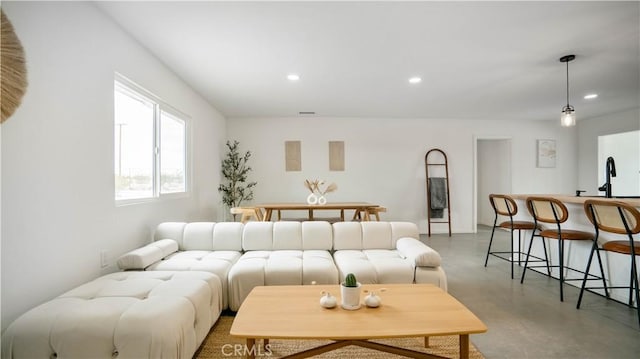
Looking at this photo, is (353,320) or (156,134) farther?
(156,134)

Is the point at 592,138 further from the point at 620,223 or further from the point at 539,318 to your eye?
the point at 539,318

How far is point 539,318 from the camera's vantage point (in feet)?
7.65

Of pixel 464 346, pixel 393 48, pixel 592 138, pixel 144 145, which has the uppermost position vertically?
pixel 393 48

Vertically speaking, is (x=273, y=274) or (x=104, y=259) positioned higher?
(x=104, y=259)

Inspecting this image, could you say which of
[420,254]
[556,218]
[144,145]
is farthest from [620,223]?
[144,145]

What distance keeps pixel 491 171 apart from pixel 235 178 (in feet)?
20.5

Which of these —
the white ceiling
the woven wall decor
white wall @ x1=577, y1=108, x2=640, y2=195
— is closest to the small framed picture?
white wall @ x1=577, y1=108, x2=640, y2=195

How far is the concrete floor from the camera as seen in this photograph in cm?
191

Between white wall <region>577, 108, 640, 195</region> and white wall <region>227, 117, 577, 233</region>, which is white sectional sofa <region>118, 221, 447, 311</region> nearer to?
white wall <region>227, 117, 577, 233</region>

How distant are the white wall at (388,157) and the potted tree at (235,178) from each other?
17 centimetres

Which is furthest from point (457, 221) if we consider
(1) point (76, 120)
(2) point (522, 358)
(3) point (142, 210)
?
(1) point (76, 120)

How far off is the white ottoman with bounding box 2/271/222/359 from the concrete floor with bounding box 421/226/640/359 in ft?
6.26

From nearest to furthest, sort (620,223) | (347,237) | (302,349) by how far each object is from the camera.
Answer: (302,349)
(620,223)
(347,237)

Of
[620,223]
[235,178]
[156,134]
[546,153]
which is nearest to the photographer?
[620,223]
